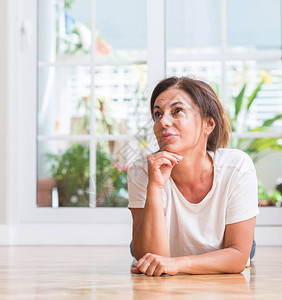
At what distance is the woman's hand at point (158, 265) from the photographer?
72.4 inches

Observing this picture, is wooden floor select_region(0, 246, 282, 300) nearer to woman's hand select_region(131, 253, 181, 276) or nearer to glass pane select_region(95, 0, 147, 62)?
woman's hand select_region(131, 253, 181, 276)

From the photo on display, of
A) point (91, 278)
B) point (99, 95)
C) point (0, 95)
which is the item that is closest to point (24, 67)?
point (0, 95)

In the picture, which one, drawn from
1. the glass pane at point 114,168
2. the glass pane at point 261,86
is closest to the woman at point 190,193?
the glass pane at point 114,168

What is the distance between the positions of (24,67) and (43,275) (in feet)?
5.90

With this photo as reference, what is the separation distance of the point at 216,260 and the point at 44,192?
2139 mm

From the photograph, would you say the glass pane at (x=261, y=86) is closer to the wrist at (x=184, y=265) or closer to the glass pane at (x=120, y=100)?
the glass pane at (x=120, y=100)

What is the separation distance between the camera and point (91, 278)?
196cm

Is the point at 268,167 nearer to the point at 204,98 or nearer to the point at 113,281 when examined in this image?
the point at 204,98

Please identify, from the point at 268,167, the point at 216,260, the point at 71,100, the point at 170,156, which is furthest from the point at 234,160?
the point at 268,167

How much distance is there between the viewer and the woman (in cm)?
193

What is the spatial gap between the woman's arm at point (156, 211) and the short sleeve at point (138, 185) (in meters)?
0.12

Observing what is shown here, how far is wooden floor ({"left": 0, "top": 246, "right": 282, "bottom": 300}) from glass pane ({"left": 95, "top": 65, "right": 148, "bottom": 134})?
2.30m

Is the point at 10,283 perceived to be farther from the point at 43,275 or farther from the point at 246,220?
the point at 246,220

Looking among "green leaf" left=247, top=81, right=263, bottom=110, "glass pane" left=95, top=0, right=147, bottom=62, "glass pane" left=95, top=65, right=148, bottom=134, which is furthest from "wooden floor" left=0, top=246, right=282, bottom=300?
"glass pane" left=95, top=0, right=147, bottom=62
